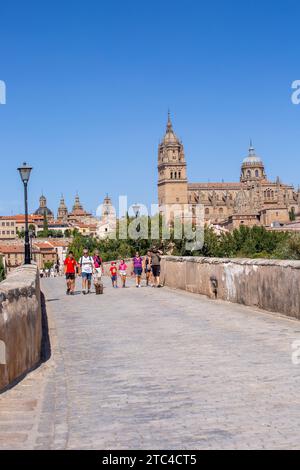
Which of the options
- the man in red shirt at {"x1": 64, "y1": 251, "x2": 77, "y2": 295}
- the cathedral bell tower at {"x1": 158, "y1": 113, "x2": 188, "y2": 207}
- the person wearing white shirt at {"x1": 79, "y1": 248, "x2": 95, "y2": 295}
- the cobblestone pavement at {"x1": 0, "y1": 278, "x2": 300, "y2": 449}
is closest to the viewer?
the cobblestone pavement at {"x1": 0, "y1": 278, "x2": 300, "y2": 449}

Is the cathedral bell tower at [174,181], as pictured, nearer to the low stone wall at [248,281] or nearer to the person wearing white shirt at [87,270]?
the person wearing white shirt at [87,270]

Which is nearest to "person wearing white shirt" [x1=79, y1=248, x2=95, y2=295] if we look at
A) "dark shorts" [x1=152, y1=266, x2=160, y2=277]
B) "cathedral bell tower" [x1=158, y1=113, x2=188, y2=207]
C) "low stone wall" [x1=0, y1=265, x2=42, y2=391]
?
"dark shorts" [x1=152, y1=266, x2=160, y2=277]

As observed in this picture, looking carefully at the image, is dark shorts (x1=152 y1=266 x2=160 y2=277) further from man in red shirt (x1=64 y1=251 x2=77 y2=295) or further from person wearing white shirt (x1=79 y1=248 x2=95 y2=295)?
man in red shirt (x1=64 y1=251 x2=77 y2=295)

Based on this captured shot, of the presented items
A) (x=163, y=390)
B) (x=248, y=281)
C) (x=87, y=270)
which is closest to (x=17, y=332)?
(x=163, y=390)

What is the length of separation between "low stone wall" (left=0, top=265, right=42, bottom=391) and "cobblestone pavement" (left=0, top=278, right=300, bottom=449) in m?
0.17

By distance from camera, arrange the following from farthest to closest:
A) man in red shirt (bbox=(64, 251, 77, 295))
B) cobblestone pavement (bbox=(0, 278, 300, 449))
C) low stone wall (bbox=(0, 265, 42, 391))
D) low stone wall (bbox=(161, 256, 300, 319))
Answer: man in red shirt (bbox=(64, 251, 77, 295)), low stone wall (bbox=(161, 256, 300, 319)), low stone wall (bbox=(0, 265, 42, 391)), cobblestone pavement (bbox=(0, 278, 300, 449))

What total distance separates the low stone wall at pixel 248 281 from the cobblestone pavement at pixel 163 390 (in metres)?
0.46

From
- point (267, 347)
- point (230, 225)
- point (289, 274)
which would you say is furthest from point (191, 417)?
point (230, 225)

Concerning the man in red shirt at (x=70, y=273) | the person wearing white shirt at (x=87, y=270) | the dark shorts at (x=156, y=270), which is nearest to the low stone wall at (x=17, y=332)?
the man in red shirt at (x=70, y=273)

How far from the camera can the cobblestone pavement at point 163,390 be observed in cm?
548

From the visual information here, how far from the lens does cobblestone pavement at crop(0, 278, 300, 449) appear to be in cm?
548

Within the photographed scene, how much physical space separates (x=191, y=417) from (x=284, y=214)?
567 ft

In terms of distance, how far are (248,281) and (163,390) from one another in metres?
8.05

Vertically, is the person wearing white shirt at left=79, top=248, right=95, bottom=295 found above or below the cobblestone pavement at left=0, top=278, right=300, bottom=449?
above
